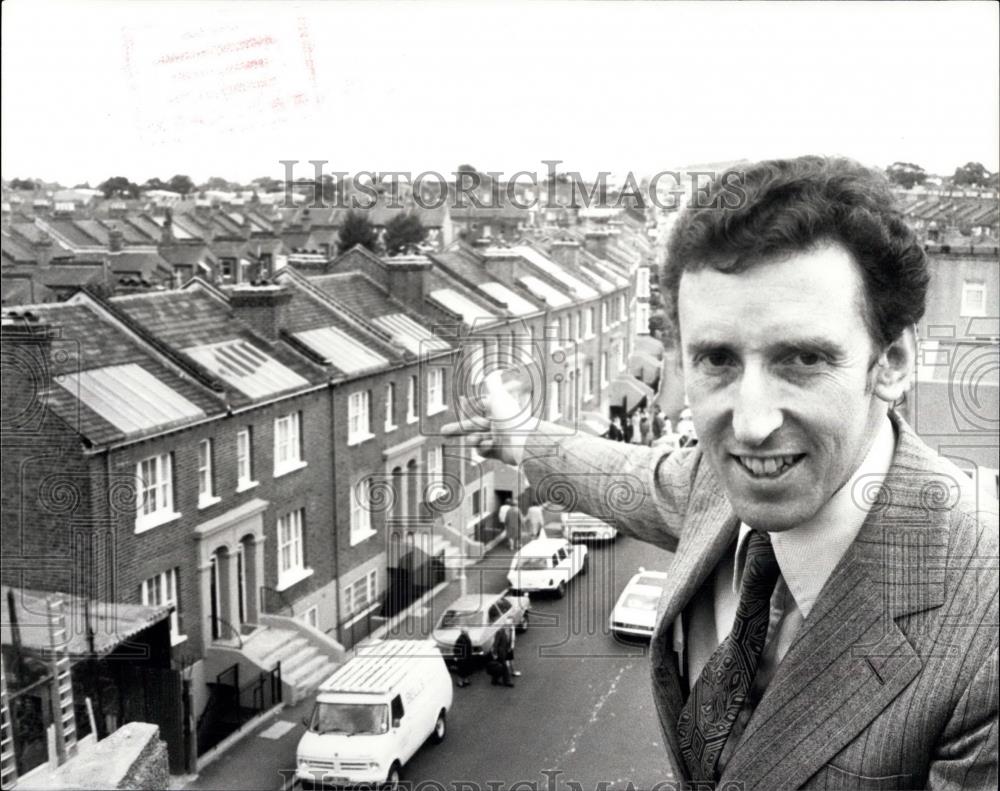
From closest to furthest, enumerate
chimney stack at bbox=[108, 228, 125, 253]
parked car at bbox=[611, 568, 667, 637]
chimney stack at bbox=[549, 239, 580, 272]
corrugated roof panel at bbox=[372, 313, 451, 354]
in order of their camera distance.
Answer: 1. parked car at bbox=[611, 568, 667, 637]
2. corrugated roof panel at bbox=[372, 313, 451, 354]
3. chimney stack at bbox=[549, 239, 580, 272]
4. chimney stack at bbox=[108, 228, 125, 253]

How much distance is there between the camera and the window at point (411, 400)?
10.1 ft

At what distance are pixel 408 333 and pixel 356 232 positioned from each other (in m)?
2.40

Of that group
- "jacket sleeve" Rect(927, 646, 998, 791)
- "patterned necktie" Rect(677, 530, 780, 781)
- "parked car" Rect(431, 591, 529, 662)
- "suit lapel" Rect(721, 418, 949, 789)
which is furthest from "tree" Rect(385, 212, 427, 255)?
"jacket sleeve" Rect(927, 646, 998, 791)

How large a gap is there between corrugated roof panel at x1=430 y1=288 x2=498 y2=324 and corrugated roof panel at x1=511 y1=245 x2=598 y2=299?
1.09ft

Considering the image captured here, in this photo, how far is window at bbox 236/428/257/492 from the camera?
3.21 meters

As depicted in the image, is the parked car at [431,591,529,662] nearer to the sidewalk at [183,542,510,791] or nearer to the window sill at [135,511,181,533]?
the sidewalk at [183,542,510,791]

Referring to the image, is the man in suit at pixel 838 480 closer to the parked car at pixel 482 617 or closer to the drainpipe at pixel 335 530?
the parked car at pixel 482 617

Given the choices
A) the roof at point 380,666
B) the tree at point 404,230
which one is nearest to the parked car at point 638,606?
the roof at point 380,666

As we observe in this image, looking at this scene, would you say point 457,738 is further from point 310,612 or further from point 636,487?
point 636,487

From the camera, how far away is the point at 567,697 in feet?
8.02

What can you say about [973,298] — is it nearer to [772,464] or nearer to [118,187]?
[772,464]

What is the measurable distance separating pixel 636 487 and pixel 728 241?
48 cm

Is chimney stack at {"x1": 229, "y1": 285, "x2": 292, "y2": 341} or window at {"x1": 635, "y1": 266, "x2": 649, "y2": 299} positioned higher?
window at {"x1": 635, "y1": 266, "x2": 649, "y2": 299}

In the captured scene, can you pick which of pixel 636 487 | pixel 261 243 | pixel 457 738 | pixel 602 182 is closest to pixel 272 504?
pixel 457 738
